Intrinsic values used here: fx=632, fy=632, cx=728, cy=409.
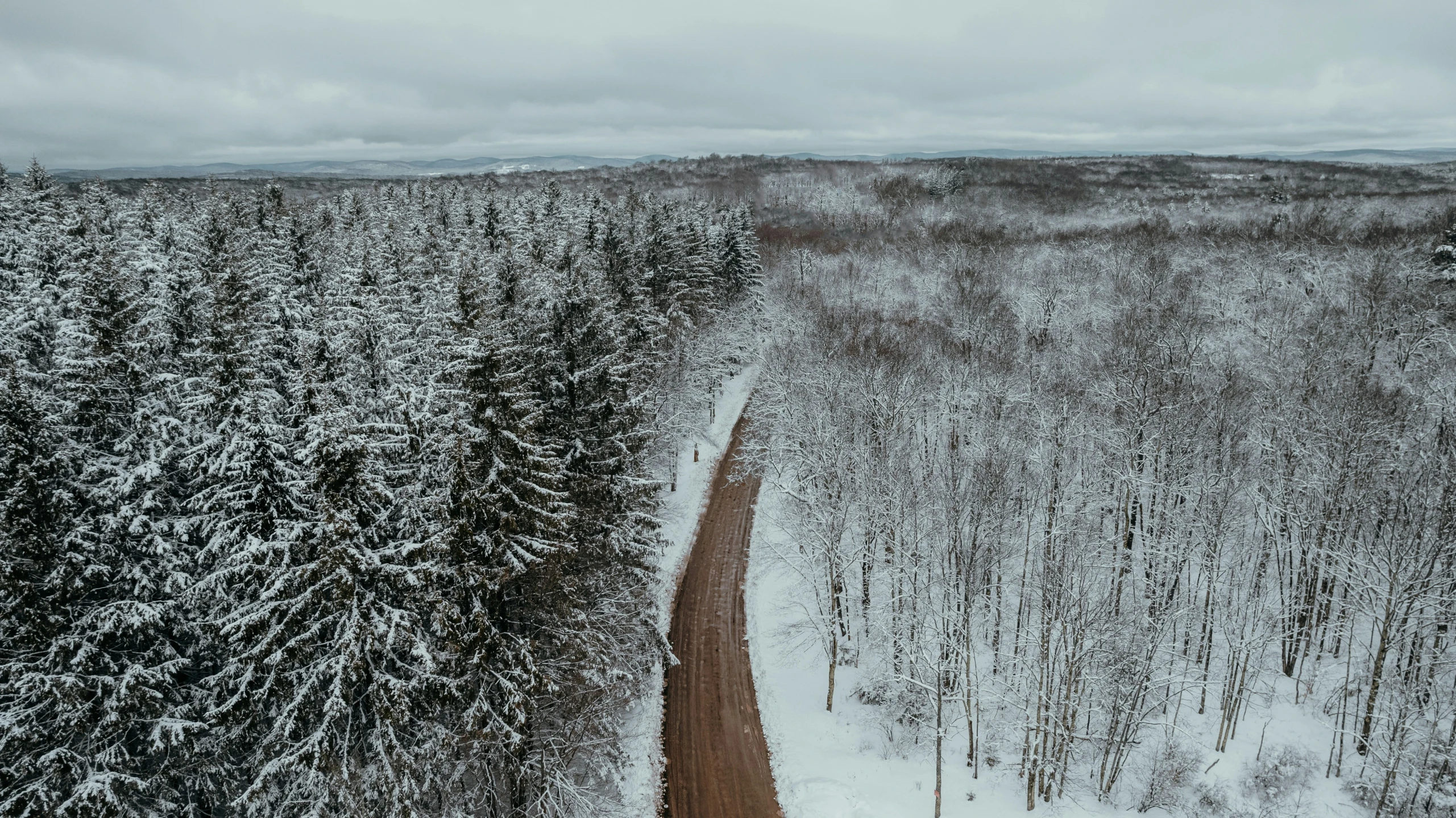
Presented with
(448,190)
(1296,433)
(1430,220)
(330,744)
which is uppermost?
(448,190)

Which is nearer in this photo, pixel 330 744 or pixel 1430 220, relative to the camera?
pixel 330 744

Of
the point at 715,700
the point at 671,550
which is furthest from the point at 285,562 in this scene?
the point at 671,550

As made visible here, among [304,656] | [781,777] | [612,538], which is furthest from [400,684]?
[781,777]

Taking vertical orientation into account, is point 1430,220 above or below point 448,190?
below

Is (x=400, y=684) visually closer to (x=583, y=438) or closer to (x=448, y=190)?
(x=583, y=438)

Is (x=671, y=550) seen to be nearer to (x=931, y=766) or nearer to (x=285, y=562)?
(x=931, y=766)

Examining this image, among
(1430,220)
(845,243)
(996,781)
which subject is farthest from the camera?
(845,243)

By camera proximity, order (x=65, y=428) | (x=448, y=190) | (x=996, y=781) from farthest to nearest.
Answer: (x=448, y=190)
(x=996, y=781)
(x=65, y=428)
